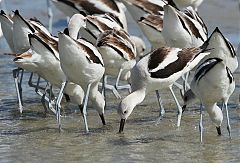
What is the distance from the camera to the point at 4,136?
892 cm

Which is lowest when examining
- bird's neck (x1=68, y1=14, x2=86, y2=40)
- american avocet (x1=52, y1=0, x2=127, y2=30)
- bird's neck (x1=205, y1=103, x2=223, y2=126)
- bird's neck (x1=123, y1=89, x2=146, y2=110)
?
american avocet (x1=52, y1=0, x2=127, y2=30)

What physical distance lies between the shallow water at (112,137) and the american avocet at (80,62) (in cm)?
38

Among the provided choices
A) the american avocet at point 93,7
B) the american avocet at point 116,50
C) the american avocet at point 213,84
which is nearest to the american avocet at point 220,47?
the american avocet at point 213,84

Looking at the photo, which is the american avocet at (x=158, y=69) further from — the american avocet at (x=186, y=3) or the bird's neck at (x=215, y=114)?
the american avocet at (x=186, y=3)

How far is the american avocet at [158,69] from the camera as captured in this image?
8.84m

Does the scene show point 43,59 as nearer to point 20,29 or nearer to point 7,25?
point 20,29

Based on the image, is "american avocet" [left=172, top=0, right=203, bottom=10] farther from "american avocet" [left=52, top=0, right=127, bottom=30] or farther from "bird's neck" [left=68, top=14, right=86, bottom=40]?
"bird's neck" [left=68, top=14, right=86, bottom=40]

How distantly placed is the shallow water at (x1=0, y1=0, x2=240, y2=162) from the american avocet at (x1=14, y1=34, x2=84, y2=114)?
52cm

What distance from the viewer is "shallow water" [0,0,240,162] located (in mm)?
7879

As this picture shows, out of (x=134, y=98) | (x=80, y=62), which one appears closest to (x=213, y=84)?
(x=134, y=98)

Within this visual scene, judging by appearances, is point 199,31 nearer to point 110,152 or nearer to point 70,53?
point 70,53

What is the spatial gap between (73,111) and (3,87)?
1752 mm

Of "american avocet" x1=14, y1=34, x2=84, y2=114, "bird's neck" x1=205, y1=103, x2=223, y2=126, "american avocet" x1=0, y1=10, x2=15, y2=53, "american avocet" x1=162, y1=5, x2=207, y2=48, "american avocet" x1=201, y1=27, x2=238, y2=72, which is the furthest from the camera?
"american avocet" x1=0, y1=10, x2=15, y2=53

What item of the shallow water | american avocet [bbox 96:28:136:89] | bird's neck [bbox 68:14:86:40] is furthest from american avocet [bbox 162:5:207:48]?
bird's neck [bbox 68:14:86:40]
